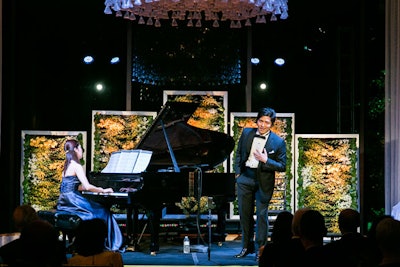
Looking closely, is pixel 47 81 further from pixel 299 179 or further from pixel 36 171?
pixel 299 179

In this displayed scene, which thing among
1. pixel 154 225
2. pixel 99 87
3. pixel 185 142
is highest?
pixel 99 87

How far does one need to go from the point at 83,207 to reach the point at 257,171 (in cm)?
204

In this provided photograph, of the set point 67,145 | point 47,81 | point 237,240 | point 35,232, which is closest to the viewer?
point 35,232

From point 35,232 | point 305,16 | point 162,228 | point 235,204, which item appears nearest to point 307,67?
point 305,16

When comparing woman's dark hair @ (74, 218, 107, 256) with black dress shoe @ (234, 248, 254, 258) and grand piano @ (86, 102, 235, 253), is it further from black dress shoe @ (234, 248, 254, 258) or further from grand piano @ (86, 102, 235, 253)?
black dress shoe @ (234, 248, 254, 258)

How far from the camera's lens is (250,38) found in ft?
37.4

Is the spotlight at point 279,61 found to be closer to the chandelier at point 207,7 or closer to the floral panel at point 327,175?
the floral panel at point 327,175

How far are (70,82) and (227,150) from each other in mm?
3282

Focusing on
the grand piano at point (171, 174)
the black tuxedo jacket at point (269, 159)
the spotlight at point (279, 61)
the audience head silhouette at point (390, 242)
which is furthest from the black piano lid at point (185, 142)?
the audience head silhouette at point (390, 242)

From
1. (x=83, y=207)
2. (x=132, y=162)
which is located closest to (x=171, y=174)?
(x=132, y=162)

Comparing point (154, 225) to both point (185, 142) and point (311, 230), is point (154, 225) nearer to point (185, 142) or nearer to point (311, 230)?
point (185, 142)

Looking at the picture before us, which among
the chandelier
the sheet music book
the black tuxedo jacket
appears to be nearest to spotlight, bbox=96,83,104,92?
the sheet music book

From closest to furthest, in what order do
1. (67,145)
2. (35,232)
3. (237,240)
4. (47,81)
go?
(35,232) < (67,145) < (237,240) < (47,81)

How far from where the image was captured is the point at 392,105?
966 centimetres
